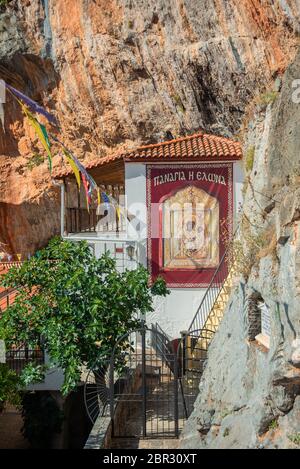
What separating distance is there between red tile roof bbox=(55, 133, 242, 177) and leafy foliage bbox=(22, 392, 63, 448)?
263 inches

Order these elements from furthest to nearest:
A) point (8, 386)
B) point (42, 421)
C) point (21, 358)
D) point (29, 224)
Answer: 1. point (29, 224)
2. point (21, 358)
3. point (42, 421)
4. point (8, 386)

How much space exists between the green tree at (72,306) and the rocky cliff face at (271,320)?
2.35m

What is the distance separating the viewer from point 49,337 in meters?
11.1

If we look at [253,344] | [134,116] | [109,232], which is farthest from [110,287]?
[134,116]

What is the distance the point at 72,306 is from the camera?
1149 cm

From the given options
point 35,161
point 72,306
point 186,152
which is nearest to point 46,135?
point 72,306

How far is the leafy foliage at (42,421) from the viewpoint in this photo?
44.5 feet

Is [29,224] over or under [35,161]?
under

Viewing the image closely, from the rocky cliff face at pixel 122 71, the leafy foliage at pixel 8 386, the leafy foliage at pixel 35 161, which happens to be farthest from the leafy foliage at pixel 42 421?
the leafy foliage at pixel 35 161

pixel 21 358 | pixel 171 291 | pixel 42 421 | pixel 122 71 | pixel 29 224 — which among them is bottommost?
pixel 42 421

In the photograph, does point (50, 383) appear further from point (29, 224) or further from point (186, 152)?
point (29, 224)

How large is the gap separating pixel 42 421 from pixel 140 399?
107 inches

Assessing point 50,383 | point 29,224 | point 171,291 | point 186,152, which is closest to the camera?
point 50,383

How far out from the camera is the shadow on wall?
25094 millimetres
